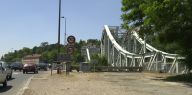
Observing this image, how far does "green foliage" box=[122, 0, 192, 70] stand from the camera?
3109 centimetres

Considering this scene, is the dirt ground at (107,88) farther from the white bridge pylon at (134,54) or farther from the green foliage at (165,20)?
the white bridge pylon at (134,54)

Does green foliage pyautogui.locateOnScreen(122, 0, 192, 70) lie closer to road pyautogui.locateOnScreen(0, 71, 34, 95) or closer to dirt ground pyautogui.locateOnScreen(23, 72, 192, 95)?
dirt ground pyautogui.locateOnScreen(23, 72, 192, 95)

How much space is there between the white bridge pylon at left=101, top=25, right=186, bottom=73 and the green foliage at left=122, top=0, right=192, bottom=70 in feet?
57.7

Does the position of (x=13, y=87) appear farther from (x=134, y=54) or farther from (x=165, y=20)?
(x=134, y=54)

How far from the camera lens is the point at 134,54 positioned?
8912 cm

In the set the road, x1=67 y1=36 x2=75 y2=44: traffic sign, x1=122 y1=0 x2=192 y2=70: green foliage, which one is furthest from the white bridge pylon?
the road

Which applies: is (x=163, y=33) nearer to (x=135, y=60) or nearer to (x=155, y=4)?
(x=155, y=4)

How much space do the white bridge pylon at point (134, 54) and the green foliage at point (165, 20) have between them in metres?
17.6

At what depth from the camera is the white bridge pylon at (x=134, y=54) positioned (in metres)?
64.1

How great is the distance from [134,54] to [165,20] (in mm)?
57202

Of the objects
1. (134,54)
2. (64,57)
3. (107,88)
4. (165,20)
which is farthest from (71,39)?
(134,54)

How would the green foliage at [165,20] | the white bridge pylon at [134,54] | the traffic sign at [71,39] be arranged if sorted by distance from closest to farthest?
the green foliage at [165,20] < the traffic sign at [71,39] < the white bridge pylon at [134,54]

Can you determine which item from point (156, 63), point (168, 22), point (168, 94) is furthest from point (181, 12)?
point (156, 63)

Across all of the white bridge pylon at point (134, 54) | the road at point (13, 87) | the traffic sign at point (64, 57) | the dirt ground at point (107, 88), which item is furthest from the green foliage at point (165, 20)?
the white bridge pylon at point (134, 54)
